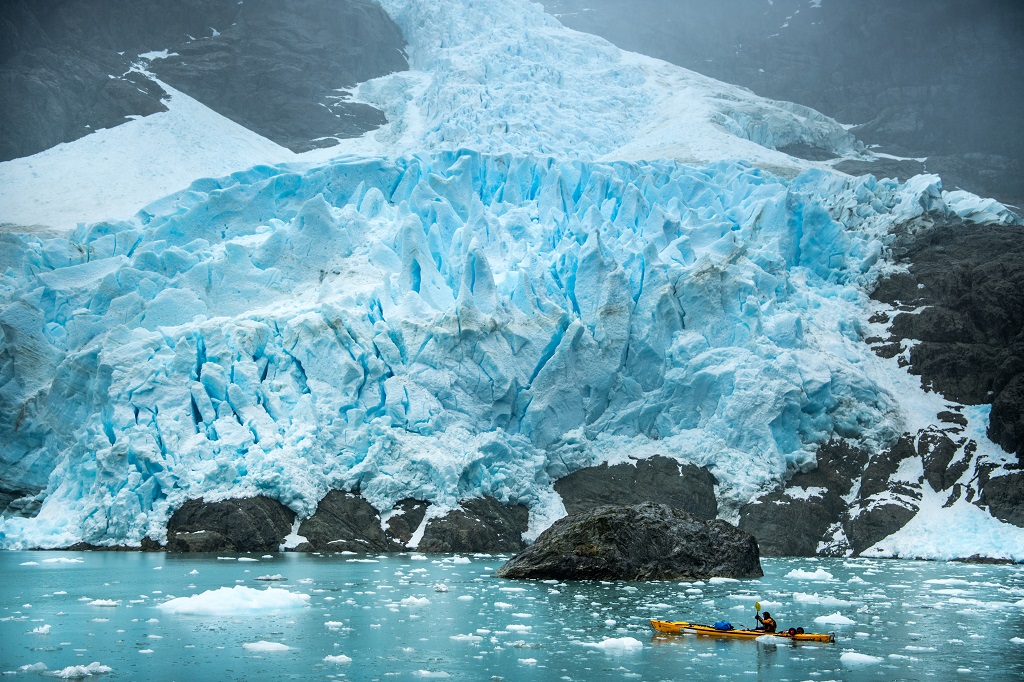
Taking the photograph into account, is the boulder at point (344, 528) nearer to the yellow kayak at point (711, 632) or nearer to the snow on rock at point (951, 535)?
the snow on rock at point (951, 535)

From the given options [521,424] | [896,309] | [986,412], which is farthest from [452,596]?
[896,309]

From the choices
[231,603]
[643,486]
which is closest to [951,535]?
[643,486]

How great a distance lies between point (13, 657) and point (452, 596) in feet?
19.2

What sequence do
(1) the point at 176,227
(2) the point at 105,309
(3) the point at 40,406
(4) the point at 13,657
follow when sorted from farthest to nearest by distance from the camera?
(1) the point at 176,227
(2) the point at 105,309
(3) the point at 40,406
(4) the point at 13,657

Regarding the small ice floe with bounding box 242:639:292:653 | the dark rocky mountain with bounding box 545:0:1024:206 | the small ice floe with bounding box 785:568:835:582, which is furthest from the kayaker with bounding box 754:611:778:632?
the dark rocky mountain with bounding box 545:0:1024:206

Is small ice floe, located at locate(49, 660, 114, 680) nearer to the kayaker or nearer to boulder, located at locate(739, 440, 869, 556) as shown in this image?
the kayaker

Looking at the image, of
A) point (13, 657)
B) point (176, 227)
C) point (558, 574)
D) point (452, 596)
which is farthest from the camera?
point (176, 227)

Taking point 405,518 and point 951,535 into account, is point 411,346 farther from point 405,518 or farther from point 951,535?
point 951,535

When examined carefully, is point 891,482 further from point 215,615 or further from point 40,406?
point 40,406

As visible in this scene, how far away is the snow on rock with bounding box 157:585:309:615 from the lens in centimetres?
1152

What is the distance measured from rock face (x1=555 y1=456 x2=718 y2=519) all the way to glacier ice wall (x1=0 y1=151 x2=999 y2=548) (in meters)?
0.37

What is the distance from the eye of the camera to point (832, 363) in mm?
23672

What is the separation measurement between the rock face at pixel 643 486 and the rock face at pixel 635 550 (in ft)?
18.0

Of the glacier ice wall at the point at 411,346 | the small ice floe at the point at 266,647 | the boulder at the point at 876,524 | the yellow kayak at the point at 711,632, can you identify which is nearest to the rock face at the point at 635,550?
the yellow kayak at the point at 711,632
